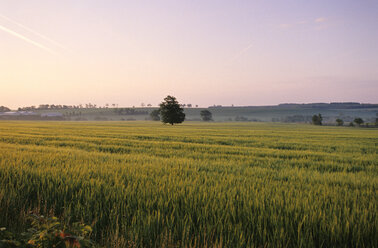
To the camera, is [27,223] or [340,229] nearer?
[340,229]

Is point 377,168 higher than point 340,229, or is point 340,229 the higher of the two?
point 340,229

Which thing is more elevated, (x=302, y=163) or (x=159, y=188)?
(x=159, y=188)

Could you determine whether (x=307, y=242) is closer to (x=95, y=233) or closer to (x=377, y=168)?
(x=95, y=233)

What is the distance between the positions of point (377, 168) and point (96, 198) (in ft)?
34.1

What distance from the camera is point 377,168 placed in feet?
29.9

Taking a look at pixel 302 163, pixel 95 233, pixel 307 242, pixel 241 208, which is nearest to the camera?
pixel 307 242

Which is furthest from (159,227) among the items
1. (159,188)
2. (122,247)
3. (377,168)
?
(377,168)

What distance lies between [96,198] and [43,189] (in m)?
1.27

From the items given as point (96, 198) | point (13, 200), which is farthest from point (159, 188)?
point (13, 200)

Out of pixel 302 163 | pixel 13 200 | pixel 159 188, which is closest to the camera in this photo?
pixel 13 200

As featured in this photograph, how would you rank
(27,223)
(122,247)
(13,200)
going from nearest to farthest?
(122,247)
(27,223)
(13,200)

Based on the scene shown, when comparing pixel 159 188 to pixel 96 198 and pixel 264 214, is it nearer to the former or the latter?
pixel 96 198

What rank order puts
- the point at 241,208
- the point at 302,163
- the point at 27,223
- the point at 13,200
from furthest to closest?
the point at 302,163 → the point at 13,200 → the point at 241,208 → the point at 27,223

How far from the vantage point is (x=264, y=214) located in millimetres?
3535
